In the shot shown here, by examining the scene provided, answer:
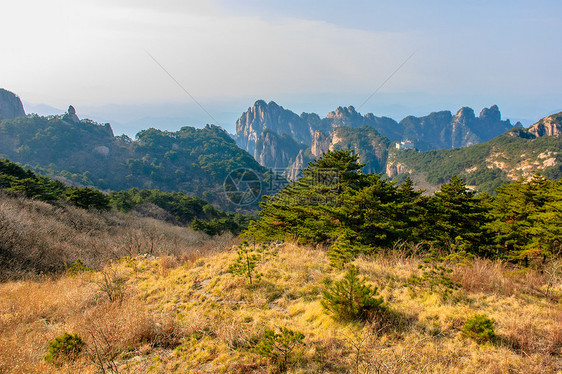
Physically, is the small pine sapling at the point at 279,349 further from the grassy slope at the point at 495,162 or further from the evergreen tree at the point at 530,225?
the grassy slope at the point at 495,162

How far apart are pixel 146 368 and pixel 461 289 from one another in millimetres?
6236

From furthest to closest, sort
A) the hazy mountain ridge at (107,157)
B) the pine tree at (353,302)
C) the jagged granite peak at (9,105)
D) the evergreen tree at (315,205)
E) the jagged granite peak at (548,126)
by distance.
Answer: the jagged granite peak at (548,126)
the jagged granite peak at (9,105)
the hazy mountain ridge at (107,157)
the evergreen tree at (315,205)
the pine tree at (353,302)

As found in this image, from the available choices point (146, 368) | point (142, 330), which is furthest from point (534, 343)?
point (142, 330)

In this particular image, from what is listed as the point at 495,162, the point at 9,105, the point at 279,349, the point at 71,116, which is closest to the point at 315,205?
the point at 279,349

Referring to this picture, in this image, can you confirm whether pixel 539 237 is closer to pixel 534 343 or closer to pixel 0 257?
pixel 534 343

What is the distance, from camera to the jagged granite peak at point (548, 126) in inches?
5113

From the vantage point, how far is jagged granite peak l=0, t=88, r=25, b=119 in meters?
115

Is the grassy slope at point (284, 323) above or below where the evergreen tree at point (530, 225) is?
below

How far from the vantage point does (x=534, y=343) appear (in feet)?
11.5

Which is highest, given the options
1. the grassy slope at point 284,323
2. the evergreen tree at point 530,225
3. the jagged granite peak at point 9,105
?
the jagged granite peak at point 9,105

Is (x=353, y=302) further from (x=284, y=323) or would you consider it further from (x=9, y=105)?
(x=9, y=105)

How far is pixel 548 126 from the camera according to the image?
133 meters

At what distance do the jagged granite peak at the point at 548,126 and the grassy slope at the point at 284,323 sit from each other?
18902 centimetres

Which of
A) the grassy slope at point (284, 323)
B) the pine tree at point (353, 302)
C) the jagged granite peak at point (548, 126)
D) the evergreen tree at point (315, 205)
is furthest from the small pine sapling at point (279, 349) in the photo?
the jagged granite peak at point (548, 126)
